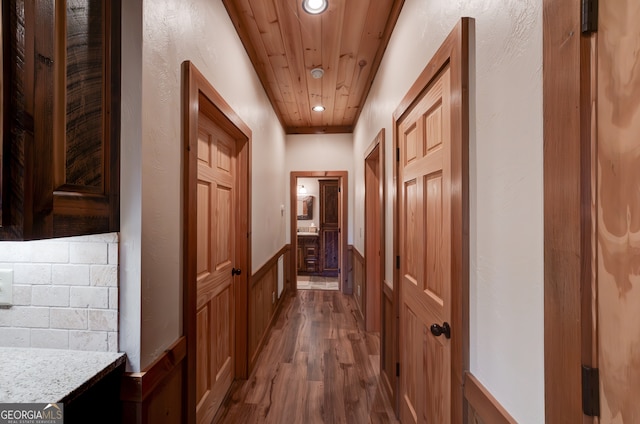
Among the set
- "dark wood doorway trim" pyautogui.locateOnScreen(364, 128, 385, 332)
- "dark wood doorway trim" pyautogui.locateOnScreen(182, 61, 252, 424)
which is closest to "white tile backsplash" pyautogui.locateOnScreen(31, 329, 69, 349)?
"dark wood doorway trim" pyautogui.locateOnScreen(182, 61, 252, 424)

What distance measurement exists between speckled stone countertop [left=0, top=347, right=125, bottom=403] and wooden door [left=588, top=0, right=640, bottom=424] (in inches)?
48.1

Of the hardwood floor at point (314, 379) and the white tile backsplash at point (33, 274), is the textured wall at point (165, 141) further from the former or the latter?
the hardwood floor at point (314, 379)

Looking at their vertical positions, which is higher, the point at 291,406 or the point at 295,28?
the point at 295,28

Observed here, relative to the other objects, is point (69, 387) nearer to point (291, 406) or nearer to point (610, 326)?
point (610, 326)

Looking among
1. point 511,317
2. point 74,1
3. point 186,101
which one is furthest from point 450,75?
A: point 74,1

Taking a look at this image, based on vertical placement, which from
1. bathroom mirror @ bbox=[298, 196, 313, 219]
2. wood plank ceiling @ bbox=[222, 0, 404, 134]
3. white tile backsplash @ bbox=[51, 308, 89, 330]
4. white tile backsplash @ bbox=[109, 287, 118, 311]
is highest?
wood plank ceiling @ bbox=[222, 0, 404, 134]

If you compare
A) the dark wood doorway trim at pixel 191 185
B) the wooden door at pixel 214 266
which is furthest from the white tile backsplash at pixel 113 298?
the wooden door at pixel 214 266

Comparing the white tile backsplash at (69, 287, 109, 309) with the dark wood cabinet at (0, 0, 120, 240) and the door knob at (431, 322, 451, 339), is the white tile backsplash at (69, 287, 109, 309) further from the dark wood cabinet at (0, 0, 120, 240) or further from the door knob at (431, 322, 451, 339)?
the door knob at (431, 322, 451, 339)

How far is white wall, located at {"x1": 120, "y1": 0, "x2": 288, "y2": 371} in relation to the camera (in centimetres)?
90

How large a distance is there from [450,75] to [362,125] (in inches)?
91.6

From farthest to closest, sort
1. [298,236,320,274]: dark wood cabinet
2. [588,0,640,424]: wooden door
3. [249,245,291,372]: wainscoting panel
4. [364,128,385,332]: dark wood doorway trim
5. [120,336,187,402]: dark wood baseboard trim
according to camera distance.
Result: [298,236,320,274]: dark wood cabinet < [364,128,385,332]: dark wood doorway trim < [249,245,291,372]: wainscoting panel < [120,336,187,402]: dark wood baseboard trim < [588,0,640,424]: wooden door

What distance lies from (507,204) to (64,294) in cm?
144

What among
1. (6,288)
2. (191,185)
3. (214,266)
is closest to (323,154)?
(214,266)

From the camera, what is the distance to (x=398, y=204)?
1740 mm
